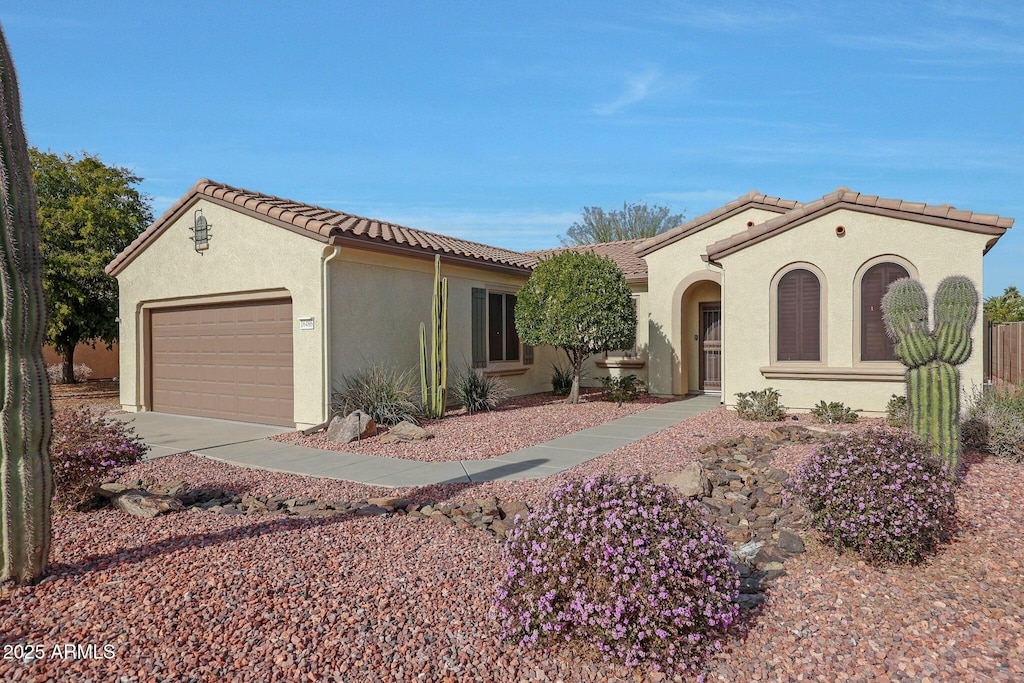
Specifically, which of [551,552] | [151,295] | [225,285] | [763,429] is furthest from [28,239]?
[151,295]

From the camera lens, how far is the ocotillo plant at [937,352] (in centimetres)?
629

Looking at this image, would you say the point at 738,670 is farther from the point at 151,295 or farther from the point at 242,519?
the point at 151,295

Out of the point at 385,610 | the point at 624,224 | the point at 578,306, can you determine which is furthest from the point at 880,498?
the point at 624,224

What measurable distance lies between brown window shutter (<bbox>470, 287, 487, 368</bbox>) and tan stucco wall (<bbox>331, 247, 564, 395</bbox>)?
0.16 metres

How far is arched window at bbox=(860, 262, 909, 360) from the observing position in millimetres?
10914

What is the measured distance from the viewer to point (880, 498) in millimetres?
4766

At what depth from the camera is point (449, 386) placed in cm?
1327

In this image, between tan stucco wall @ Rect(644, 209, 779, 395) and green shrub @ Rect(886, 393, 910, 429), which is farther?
tan stucco wall @ Rect(644, 209, 779, 395)

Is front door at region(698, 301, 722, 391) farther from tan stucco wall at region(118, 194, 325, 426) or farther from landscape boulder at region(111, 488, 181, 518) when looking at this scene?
landscape boulder at region(111, 488, 181, 518)

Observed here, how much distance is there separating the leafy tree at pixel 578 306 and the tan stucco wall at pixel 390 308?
1365 mm

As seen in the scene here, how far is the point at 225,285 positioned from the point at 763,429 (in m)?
9.91

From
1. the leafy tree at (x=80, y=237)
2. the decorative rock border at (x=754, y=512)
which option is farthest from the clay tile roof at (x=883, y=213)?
the leafy tree at (x=80, y=237)

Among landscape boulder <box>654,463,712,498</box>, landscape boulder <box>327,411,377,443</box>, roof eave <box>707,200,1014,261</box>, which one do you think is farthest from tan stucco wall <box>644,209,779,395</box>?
landscape boulder <box>654,463,712,498</box>

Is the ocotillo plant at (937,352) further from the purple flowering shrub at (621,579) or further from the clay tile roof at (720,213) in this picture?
the clay tile roof at (720,213)
